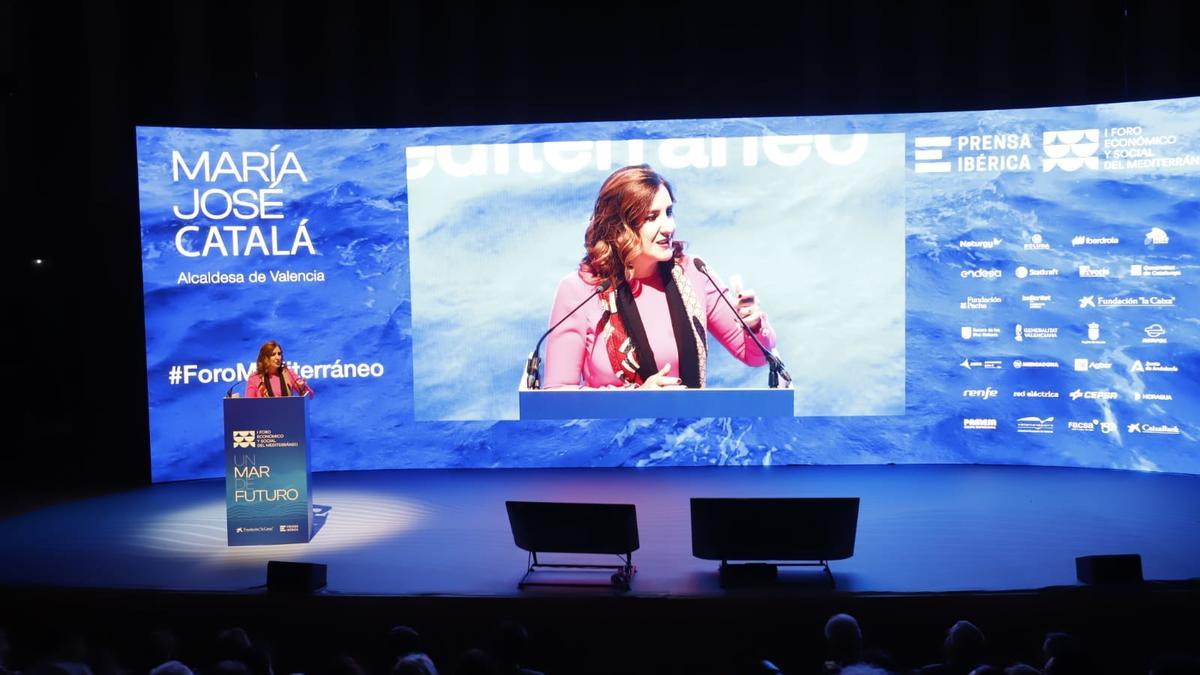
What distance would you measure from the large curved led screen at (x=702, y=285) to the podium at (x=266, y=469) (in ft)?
7.82

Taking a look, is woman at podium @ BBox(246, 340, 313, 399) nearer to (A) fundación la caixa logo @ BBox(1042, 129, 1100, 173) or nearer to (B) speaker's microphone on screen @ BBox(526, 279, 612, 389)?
(B) speaker's microphone on screen @ BBox(526, 279, 612, 389)

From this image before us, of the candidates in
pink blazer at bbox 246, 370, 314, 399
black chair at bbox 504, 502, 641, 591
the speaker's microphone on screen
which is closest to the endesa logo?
the speaker's microphone on screen

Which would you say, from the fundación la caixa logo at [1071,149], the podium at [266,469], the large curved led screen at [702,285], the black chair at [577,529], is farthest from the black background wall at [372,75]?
the black chair at [577,529]

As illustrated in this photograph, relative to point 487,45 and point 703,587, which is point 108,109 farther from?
point 703,587

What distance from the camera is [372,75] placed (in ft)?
25.7

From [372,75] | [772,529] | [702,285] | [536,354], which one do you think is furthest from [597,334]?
[772,529]

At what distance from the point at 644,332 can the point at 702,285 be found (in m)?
0.67

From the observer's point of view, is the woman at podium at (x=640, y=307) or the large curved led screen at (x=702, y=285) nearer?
the large curved led screen at (x=702, y=285)

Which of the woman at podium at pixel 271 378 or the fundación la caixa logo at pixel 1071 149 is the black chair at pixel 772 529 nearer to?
the woman at podium at pixel 271 378

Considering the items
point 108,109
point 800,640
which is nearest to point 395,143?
point 108,109

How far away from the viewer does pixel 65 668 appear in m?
2.66

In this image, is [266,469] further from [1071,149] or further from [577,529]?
[1071,149]

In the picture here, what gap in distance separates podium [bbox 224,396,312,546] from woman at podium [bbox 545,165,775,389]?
2.58 metres

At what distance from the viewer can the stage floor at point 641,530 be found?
4477 millimetres
